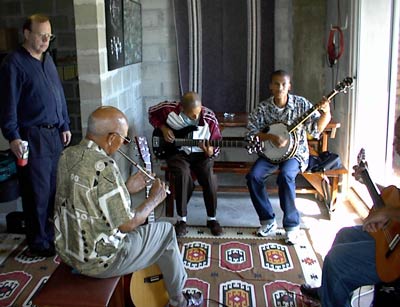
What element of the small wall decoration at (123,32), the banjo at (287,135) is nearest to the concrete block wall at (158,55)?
the small wall decoration at (123,32)

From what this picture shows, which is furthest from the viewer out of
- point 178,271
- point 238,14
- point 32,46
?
point 238,14

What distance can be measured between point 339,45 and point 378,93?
62 centimetres

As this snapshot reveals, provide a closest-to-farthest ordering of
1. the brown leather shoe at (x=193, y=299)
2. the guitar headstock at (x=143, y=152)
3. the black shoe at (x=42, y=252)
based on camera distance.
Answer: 1. the brown leather shoe at (x=193, y=299)
2. the guitar headstock at (x=143, y=152)
3. the black shoe at (x=42, y=252)

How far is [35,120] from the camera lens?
9.96 feet

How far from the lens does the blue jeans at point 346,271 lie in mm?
2133

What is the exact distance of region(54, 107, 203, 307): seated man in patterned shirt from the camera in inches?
77.7

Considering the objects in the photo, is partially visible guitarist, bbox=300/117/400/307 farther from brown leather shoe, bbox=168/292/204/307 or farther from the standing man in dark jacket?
the standing man in dark jacket

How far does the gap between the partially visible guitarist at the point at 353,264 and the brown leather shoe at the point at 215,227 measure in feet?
4.22

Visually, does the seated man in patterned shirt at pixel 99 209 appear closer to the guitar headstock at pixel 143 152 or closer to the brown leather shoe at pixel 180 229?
the guitar headstock at pixel 143 152

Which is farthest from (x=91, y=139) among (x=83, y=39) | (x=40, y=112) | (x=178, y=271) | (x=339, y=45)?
(x=339, y=45)

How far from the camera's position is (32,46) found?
9.77 feet

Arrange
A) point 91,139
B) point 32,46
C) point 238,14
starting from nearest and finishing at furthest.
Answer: point 91,139 < point 32,46 < point 238,14

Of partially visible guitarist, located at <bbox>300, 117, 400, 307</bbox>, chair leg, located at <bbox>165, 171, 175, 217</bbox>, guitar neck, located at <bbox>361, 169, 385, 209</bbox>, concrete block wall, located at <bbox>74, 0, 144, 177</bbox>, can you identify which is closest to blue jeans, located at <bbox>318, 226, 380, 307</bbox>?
partially visible guitarist, located at <bbox>300, 117, 400, 307</bbox>

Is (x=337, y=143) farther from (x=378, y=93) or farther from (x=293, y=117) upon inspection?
(x=293, y=117)
